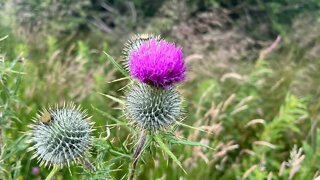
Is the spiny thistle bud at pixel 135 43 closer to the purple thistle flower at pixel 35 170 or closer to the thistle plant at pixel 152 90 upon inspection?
the thistle plant at pixel 152 90

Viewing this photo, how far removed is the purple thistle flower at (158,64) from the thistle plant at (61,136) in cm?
44

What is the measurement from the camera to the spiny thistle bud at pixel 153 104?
2.87 metres

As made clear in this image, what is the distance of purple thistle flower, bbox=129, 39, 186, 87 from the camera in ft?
8.63

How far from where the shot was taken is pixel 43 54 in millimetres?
7652

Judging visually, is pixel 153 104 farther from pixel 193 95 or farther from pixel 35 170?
pixel 193 95

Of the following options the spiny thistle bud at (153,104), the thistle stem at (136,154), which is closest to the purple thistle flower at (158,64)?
the spiny thistle bud at (153,104)

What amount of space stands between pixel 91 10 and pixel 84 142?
10079 mm

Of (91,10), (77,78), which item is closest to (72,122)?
(77,78)

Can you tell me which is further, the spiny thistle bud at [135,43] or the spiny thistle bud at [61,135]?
the spiny thistle bud at [135,43]

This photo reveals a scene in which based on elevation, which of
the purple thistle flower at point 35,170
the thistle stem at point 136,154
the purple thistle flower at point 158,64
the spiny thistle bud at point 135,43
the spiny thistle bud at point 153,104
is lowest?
the purple thistle flower at point 35,170

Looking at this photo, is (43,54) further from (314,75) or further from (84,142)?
(84,142)

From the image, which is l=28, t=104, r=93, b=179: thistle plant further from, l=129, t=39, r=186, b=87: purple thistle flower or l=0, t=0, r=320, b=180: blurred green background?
l=129, t=39, r=186, b=87: purple thistle flower

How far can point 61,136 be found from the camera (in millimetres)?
2840

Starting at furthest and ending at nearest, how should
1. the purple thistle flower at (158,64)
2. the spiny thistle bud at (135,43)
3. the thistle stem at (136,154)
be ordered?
the spiny thistle bud at (135,43) < the purple thistle flower at (158,64) < the thistle stem at (136,154)
